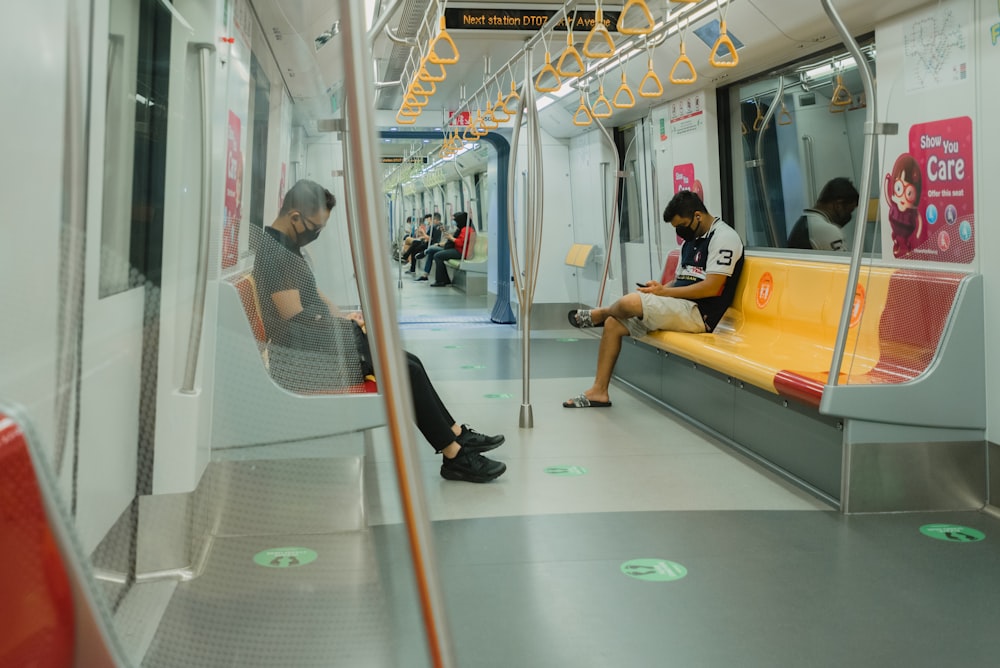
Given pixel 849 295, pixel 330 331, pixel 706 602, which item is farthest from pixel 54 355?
pixel 849 295

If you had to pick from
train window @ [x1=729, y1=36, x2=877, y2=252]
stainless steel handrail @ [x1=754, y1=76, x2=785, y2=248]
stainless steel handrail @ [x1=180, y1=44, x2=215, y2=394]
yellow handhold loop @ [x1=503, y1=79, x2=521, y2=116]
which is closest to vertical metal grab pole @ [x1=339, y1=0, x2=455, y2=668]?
stainless steel handrail @ [x1=180, y1=44, x2=215, y2=394]

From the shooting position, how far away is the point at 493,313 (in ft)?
38.3

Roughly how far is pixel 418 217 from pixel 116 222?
2894 cm

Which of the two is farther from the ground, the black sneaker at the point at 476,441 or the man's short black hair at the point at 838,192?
the man's short black hair at the point at 838,192

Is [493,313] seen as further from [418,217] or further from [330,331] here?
[418,217]

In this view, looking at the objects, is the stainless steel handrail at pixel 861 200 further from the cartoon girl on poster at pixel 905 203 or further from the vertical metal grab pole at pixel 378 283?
the vertical metal grab pole at pixel 378 283

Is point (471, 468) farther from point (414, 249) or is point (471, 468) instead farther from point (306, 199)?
point (414, 249)

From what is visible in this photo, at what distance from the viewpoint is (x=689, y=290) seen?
6.02m

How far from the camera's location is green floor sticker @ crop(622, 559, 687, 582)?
3.17m

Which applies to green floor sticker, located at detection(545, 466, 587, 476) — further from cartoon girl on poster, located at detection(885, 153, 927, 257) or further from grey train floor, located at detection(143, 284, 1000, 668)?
cartoon girl on poster, located at detection(885, 153, 927, 257)

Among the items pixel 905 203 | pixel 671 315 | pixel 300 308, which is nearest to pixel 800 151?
pixel 671 315

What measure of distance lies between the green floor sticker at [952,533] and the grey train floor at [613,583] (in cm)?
5

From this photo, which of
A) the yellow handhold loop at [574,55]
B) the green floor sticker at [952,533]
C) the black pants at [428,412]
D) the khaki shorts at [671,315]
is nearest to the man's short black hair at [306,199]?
the black pants at [428,412]

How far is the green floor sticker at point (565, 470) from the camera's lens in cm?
455
